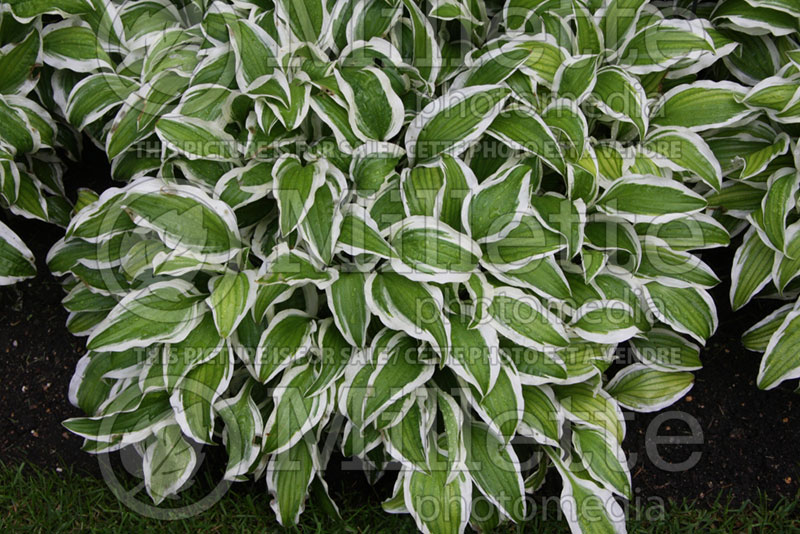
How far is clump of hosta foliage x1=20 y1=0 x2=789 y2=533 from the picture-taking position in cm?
173

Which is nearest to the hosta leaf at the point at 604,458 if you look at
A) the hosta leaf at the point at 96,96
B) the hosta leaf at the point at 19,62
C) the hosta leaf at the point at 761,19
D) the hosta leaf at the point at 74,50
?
the hosta leaf at the point at 761,19

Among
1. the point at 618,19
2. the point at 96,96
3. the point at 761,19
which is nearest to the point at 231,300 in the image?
the point at 96,96

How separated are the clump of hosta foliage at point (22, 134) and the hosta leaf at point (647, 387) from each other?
1.54 m

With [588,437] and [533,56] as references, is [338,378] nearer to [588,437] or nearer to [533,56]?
[588,437]

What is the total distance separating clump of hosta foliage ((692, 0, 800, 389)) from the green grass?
0.39 meters

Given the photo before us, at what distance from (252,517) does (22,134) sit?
114 cm

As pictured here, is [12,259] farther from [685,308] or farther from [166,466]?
[685,308]

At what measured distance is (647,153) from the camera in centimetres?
192

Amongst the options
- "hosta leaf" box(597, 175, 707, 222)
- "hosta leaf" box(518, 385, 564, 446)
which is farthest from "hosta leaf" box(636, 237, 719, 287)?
"hosta leaf" box(518, 385, 564, 446)

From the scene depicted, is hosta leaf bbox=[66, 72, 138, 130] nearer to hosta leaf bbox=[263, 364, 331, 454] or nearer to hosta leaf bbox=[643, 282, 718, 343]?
hosta leaf bbox=[263, 364, 331, 454]

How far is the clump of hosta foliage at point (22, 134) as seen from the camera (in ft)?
6.52

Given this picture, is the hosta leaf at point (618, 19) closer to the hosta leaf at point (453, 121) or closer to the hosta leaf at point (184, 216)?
the hosta leaf at point (453, 121)

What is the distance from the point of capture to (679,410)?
2133 mm

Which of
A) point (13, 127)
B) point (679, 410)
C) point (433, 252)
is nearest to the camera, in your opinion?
point (433, 252)
